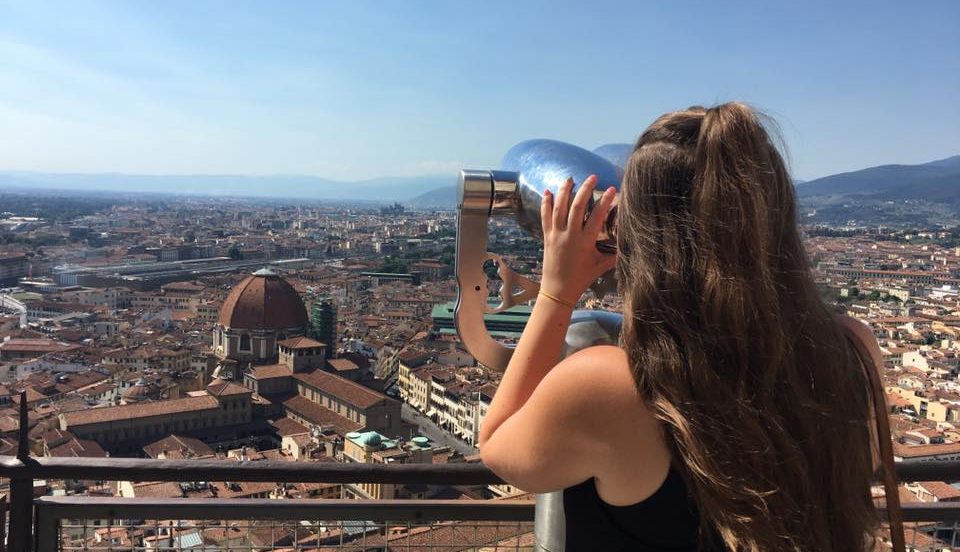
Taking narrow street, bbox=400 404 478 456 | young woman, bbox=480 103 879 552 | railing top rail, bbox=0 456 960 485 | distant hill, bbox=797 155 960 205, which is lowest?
narrow street, bbox=400 404 478 456

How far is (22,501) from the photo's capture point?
104cm

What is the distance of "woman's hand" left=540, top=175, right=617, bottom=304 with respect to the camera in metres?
0.62

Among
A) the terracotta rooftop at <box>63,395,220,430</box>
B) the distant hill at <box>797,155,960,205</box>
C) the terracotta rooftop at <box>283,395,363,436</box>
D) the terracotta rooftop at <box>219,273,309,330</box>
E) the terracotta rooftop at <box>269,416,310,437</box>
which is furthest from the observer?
the distant hill at <box>797,155,960,205</box>

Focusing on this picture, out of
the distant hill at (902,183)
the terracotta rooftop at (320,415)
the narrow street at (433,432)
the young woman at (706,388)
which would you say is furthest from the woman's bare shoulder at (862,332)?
the distant hill at (902,183)

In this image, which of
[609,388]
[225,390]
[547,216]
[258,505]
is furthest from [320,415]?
[609,388]

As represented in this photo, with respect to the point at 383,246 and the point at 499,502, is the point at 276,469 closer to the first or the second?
the point at 499,502

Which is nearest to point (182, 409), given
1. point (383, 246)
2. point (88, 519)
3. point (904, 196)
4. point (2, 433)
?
point (2, 433)

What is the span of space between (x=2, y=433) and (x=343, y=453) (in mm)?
4446

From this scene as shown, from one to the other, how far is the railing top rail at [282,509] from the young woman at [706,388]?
0.53m

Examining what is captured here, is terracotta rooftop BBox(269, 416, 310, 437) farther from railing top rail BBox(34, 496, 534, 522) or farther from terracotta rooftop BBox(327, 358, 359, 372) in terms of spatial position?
railing top rail BBox(34, 496, 534, 522)

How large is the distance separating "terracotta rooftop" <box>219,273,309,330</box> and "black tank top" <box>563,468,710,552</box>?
1997cm

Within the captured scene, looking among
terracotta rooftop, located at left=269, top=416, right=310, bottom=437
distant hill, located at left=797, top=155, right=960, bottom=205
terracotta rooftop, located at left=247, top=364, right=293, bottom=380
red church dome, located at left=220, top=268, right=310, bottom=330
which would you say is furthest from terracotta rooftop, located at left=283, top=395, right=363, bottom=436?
distant hill, located at left=797, top=155, right=960, bottom=205

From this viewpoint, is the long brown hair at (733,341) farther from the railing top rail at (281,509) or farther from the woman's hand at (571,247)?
the railing top rail at (281,509)

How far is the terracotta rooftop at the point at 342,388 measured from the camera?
14719 mm
